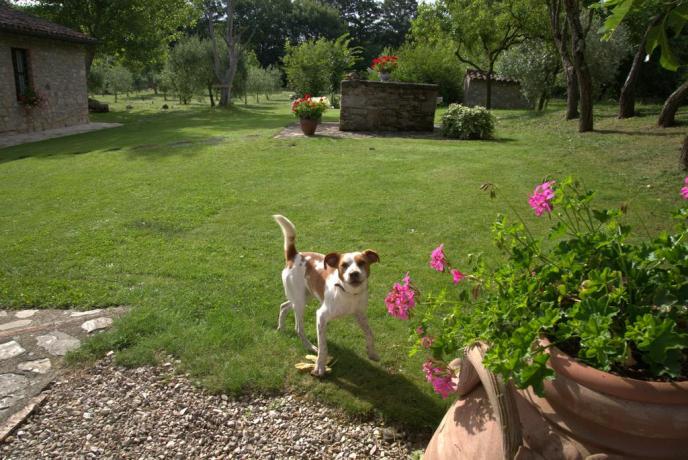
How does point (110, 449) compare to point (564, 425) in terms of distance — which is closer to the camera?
point (564, 425)

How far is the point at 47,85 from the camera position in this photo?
66.6ft

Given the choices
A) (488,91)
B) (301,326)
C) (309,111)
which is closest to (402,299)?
(301,326)

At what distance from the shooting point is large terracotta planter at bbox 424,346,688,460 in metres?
1.37

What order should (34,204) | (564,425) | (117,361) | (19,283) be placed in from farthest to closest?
Answer: (34,204), (19,283), (117,361), (564,425)

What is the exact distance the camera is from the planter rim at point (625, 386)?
1.36m

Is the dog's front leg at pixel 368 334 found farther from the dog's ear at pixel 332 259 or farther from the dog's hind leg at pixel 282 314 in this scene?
the dog's hind leg at pixel 282 314

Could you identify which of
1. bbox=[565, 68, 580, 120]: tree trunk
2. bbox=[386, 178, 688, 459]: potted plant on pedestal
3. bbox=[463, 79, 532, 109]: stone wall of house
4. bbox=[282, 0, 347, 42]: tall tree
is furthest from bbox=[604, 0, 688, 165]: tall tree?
bbox=[282, 0, 347, 42]: tall tree

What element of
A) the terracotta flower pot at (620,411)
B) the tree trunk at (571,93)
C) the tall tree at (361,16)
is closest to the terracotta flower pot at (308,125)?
the tree trunk at (571,93)

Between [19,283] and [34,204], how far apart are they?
4.09 meters

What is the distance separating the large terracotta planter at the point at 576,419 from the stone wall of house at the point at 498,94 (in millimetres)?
25919

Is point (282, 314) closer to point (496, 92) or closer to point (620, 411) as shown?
point (620, 411)

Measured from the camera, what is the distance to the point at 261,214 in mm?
7547

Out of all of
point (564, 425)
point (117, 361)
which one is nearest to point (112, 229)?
point (117, 361)

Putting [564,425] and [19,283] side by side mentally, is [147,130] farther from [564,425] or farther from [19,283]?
[564,425]
